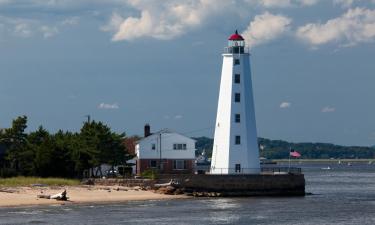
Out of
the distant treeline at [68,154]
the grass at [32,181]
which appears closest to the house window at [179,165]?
the distant treeline at [68,154]

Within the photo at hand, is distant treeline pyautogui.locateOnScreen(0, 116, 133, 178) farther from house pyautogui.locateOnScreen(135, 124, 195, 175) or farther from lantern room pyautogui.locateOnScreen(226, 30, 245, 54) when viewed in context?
lantern room pyautogui.locateOnScreen(226, 30, 245, 54)

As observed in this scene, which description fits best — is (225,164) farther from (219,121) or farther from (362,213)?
(362,213)

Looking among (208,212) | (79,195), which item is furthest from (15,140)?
(208,212)

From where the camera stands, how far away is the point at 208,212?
202 feet

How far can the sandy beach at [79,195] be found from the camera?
65.2m

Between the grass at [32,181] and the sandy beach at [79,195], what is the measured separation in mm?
2773

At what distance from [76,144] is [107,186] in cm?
885

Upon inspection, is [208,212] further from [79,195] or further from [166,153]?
[166,153]

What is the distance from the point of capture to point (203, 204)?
6850 centimetres

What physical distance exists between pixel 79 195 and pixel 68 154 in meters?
15.9

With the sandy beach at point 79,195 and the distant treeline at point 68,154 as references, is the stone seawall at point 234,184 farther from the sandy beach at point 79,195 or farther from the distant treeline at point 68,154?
the distant treeline at point 68,154

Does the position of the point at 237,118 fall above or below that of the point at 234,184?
above

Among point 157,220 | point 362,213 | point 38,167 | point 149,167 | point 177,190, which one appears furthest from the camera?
point 149,167

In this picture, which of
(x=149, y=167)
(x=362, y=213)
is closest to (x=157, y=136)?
(x=149, y=167)
